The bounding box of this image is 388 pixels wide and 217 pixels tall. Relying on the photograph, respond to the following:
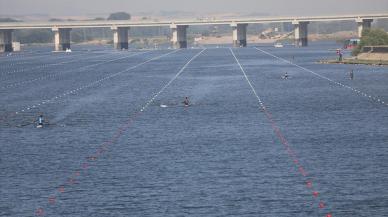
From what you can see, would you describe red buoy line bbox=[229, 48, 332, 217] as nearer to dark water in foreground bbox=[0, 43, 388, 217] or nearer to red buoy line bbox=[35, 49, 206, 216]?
dark water in foreground bbox=[0, 43, 388, 217]

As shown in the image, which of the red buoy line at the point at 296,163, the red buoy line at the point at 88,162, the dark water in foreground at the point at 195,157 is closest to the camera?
the dark water in foreground at the point at 195,157

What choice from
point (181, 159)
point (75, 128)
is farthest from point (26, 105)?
point (181, 159)

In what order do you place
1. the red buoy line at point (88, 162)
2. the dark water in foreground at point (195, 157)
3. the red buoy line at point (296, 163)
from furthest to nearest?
the red buoy line at point (88, 162), the red buoy line at point (296, 163), the dark water in foreground at point (195, 157)

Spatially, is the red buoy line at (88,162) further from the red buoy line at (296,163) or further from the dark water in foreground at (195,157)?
the red buoy line at (296,163)

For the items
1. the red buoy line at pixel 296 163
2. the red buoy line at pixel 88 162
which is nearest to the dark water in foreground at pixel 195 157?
the red buoy line at pixel 88 162

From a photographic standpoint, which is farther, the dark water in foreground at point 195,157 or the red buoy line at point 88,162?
the red buoy line at point 88,162

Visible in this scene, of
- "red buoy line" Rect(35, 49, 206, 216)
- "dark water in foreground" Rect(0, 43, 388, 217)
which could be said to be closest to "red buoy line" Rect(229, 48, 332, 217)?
"dark water in foreground" Rect(0, 43, 388, 217)

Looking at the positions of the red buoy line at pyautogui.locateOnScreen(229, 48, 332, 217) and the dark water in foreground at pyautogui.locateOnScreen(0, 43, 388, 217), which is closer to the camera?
the dark water in foreground at pyautogui.locateOnScreen(0, 43, 388, 217)

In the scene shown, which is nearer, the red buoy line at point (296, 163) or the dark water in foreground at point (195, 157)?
the dark water in foreground at point (195, 157)
